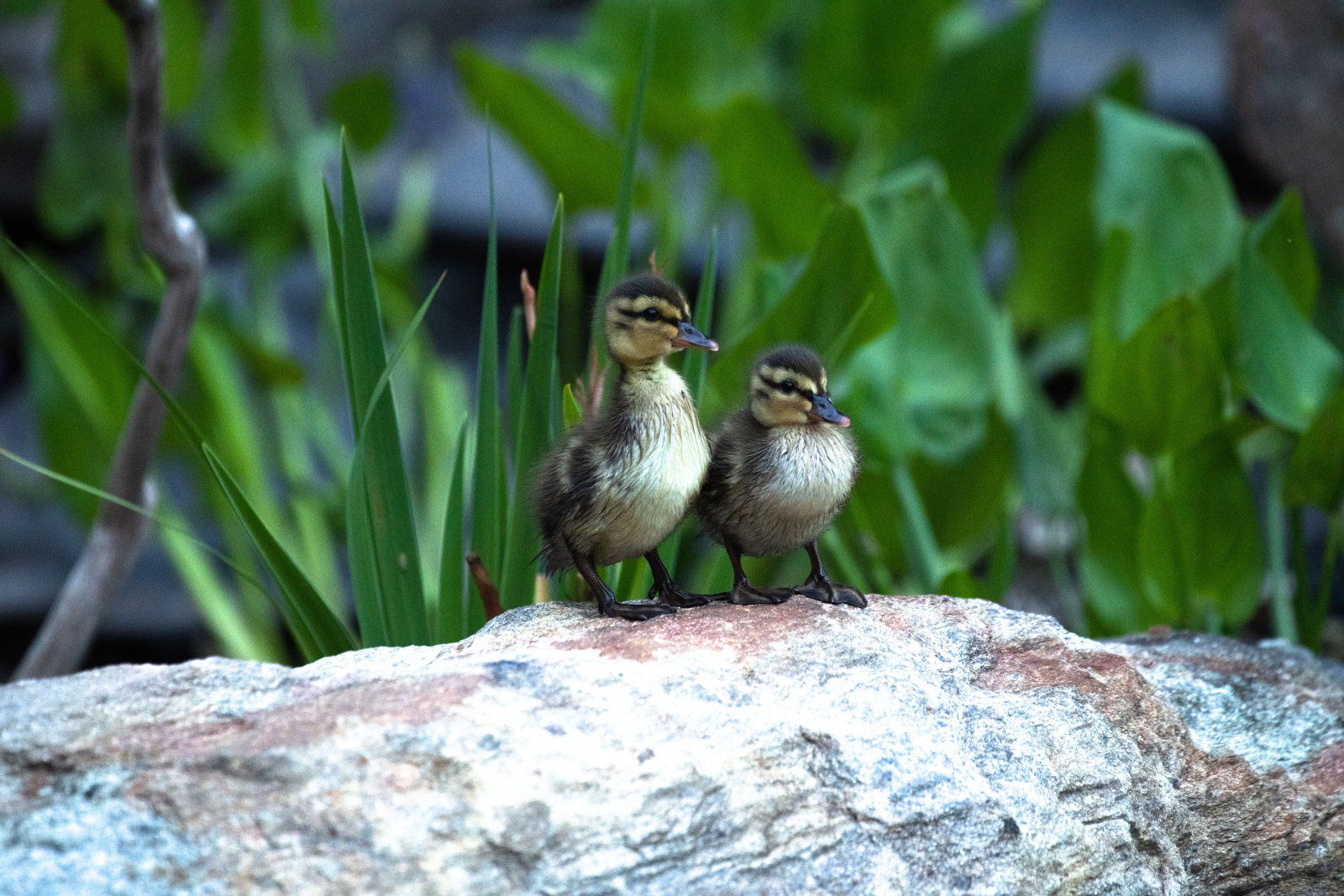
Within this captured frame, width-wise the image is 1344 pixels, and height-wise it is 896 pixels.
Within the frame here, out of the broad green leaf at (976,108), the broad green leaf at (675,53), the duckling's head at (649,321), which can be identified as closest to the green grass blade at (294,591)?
the duckling's head at (649,321)

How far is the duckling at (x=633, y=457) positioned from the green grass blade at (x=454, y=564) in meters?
0.30

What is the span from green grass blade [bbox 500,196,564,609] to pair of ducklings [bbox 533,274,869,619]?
28cm

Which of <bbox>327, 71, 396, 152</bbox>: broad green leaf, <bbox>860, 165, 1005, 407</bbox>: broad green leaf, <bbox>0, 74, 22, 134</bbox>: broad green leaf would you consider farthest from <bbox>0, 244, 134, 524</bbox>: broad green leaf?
<bbox>860, 165, 1005, 407</bbox>: broad green leaf

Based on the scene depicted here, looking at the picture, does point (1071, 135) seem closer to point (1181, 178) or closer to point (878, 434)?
point (1181, 178)

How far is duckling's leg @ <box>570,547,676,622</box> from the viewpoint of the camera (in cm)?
218

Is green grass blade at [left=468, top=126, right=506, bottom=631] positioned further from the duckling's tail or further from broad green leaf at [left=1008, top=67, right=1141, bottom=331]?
broad green leaf at [left=1008, top=67, right=1141, bottom=331]

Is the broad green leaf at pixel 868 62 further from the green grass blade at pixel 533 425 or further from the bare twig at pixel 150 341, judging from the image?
the green grass blade at pixel 533 425

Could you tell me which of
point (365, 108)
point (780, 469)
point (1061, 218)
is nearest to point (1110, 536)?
point (1061, 218)

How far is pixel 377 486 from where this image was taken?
249 centimetres

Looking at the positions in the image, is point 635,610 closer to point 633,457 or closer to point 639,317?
point 633,457

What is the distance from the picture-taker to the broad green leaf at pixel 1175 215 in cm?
387

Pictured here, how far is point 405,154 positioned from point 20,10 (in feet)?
6.48

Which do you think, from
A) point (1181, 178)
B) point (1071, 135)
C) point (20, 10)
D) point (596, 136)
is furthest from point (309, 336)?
point (1181, 178)

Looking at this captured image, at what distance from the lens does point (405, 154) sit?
7.14 meters
